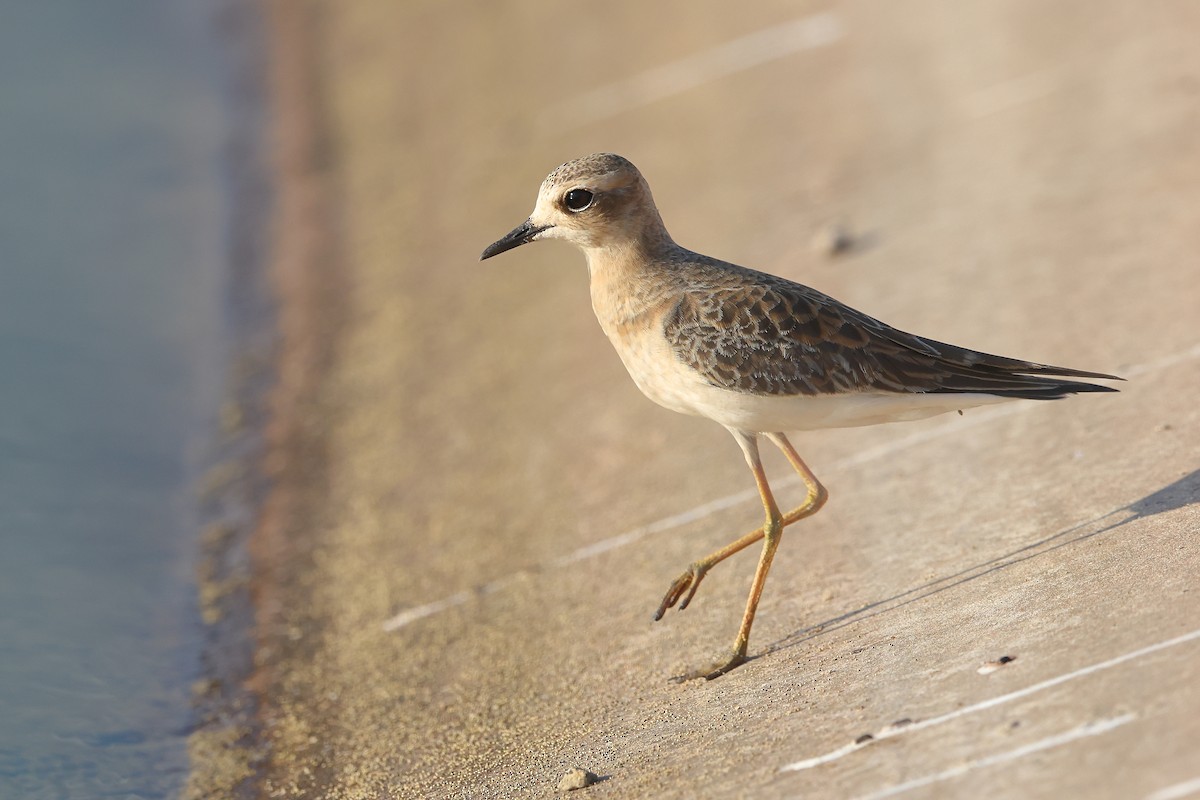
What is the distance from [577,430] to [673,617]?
3.42 metres

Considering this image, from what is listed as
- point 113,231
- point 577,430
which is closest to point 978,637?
point 577,430

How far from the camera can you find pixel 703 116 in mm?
18281

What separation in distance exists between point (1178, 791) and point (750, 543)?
10.9 feet

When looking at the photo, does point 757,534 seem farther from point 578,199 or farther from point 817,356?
point 578,199

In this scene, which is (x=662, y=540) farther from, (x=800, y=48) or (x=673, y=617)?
(x=800, y=48)

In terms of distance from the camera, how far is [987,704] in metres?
6.41

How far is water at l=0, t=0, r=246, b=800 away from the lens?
995 cm

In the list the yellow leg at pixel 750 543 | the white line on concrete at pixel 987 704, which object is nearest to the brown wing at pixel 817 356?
the yellow leg at pixel 750 543

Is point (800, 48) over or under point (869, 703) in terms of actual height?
over

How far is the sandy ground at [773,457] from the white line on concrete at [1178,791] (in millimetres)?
51

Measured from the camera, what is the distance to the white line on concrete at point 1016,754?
5.86 m

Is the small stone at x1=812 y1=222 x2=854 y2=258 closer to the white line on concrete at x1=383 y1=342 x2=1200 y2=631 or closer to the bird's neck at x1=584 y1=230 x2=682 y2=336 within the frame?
the white line on concrete at x1=383 y1=342 x2=1200 y2=631

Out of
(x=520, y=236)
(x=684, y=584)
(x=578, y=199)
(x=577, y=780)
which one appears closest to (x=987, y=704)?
(x=577, y=780)

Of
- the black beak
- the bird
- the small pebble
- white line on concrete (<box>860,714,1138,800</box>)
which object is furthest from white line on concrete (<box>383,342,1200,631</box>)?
white line on concrete (<box>860,714,1138,800</box>)
